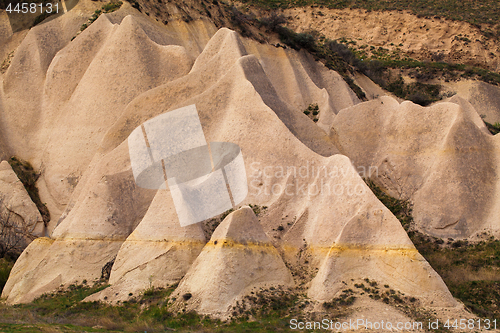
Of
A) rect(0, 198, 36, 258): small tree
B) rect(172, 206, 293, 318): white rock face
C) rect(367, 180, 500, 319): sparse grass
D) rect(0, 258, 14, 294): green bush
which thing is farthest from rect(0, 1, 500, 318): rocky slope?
rect(0, 258, 14, 294): green bush

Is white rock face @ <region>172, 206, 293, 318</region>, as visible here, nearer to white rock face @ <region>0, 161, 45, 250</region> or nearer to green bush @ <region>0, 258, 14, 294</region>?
green bush @ <region>0, 258, 14, 294</region>

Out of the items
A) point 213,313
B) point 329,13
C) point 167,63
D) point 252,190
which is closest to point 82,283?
point 213,313

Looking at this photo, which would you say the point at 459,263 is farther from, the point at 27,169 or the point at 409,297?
the point at 27,169

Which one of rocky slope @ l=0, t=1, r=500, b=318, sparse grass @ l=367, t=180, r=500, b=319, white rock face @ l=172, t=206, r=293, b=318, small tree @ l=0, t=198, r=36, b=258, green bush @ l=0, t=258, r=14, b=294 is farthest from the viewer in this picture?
small tree @ l=0, t=198, r=36, b=258

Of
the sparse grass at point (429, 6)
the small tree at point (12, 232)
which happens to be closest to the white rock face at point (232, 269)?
the small tree at point (12, 232)

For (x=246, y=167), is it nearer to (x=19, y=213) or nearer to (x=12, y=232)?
(x=19, y=213)

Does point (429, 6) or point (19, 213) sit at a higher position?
point (429, 6)

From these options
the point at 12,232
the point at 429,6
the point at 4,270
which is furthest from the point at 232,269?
the point at 429,6

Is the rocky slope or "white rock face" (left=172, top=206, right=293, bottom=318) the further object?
the rocky slope

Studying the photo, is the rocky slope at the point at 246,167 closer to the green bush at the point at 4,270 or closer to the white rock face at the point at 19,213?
the white rock face at the point at 19,213
